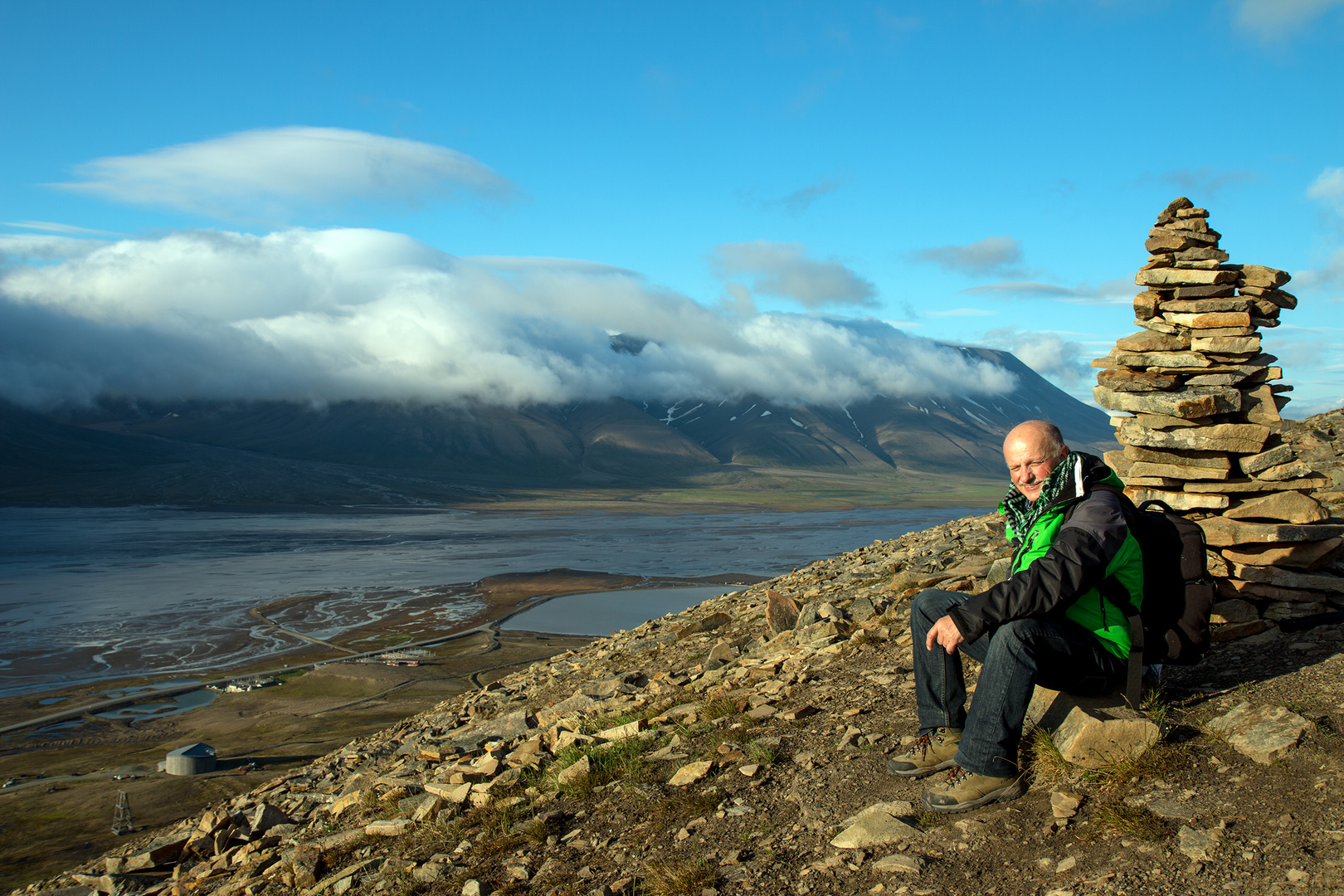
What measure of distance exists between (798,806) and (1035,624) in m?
1.82

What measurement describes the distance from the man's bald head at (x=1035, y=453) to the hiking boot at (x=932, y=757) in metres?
1.50

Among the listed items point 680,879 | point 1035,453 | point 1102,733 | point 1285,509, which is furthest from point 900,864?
point 1285,509

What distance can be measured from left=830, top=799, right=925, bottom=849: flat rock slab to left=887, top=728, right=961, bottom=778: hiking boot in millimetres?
289

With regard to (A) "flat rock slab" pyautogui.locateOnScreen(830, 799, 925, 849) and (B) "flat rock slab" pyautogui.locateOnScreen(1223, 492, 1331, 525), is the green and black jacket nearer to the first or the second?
(A) "flat rock slab" pyautogui.locateOnScreen(830, 799, 925, 849)

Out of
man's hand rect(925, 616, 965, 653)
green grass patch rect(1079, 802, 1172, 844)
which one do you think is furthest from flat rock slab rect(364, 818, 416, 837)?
green grass patch rect(1079, 802, 1172, 844)

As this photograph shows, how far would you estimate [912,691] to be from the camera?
21.9ft

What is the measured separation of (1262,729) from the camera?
461 cm

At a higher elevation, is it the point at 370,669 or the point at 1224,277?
the point at 1224,277

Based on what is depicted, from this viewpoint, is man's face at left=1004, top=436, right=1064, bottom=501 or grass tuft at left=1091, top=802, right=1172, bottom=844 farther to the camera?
man's face at left=1004, top=436, right=1064, bottom=501

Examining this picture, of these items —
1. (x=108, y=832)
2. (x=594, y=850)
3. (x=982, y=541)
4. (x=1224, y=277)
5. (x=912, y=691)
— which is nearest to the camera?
(x=594, y=850)

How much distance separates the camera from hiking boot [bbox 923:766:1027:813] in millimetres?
4473

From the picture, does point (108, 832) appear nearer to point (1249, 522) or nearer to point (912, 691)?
point (912, 691)

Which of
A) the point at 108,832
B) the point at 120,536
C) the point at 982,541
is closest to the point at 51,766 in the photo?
the point at 108,832

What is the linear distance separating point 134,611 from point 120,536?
74.3 metres
